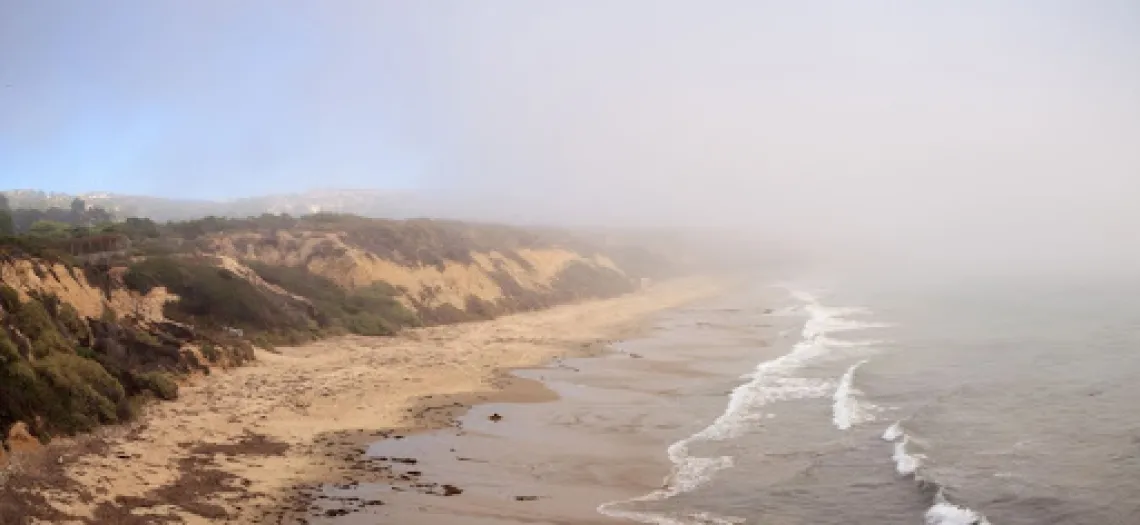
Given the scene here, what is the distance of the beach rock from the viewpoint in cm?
1285

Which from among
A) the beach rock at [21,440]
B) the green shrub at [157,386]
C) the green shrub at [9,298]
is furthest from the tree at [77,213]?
the beach rock at [21,440]

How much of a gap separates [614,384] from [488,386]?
3949mm

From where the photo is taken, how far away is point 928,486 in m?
14.1

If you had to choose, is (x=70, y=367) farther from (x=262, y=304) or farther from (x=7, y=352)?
(x=262, y=304)

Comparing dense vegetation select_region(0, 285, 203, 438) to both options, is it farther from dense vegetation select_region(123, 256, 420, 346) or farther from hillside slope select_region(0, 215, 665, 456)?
dense vegetation select_region(123, 256, 420, 346)

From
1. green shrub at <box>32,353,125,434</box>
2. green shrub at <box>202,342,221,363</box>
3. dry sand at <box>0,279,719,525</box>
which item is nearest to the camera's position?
dry sand at <box>0,279,719,525</box>

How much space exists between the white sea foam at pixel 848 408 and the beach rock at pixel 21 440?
51.5 feet

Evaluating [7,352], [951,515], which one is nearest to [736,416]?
[951,515]

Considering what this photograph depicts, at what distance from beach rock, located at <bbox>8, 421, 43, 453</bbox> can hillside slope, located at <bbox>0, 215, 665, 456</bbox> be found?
0.06 meters

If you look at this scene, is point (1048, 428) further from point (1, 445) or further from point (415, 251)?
point (415, 251)

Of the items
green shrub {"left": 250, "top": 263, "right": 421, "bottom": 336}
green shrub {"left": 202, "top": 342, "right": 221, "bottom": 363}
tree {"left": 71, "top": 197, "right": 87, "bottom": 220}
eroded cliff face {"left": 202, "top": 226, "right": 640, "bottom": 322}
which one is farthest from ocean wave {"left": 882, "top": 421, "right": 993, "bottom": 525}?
tree {"left": 71, "top": 197, "right": 87, "bottom": 220}

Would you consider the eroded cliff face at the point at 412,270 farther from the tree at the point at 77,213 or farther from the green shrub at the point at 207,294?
the tree at the point at 77,213

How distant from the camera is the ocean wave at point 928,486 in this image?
486 inches

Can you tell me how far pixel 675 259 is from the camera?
106m
